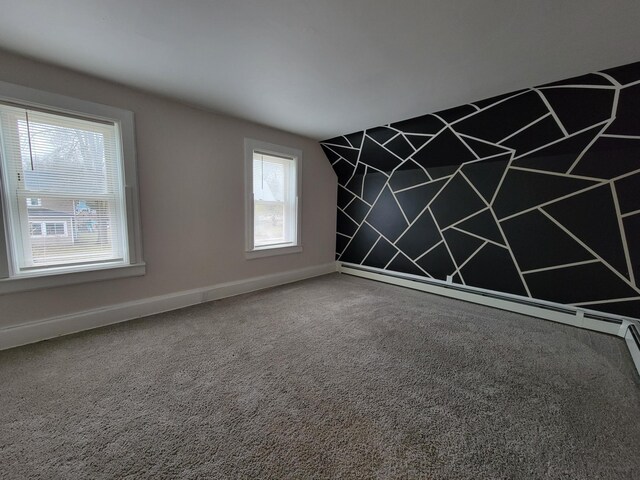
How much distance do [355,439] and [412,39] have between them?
239 centimetres

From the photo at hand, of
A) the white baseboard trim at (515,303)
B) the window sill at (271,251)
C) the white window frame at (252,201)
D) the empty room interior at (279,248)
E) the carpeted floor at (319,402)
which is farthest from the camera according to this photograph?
the window sill at (271,251)

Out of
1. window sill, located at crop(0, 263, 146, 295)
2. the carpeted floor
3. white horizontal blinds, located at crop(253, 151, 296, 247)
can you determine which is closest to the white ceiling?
white horizontal blinds, located at crop(253, 151, 296, 247)

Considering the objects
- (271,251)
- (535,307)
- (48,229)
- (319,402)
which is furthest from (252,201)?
(535,307)

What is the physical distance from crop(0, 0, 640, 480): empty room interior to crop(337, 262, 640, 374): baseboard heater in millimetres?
21

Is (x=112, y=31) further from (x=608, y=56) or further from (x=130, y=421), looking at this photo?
(x=608, y=56)

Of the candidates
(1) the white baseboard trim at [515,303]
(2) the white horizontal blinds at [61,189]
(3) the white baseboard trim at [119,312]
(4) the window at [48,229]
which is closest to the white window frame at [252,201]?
(3) the white baseboard trim at [119,312]

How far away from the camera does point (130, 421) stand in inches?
53.2

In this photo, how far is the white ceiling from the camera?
57.1 inches

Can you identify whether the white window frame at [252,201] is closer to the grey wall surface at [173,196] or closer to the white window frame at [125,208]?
the grey wall surface at [173,196]

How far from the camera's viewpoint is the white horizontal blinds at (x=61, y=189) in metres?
2.01

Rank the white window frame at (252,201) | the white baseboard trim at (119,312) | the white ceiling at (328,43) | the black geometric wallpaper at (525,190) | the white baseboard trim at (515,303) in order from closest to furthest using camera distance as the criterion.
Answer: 1. the white ceiling at (328,43)
2. the white baseboard trim at (119,312)
3. the black geometric wallpaper at (525,190)
4. the white baseboard trim at (515,303)
5. the white window frame at (252,201)

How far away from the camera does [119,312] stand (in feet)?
8.20

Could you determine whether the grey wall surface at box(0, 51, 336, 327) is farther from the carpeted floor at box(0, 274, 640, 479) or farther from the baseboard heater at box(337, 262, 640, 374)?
the baseboard heater at box(337, 262, 640, 374)

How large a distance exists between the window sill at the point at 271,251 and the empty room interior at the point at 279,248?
0.07 feet
